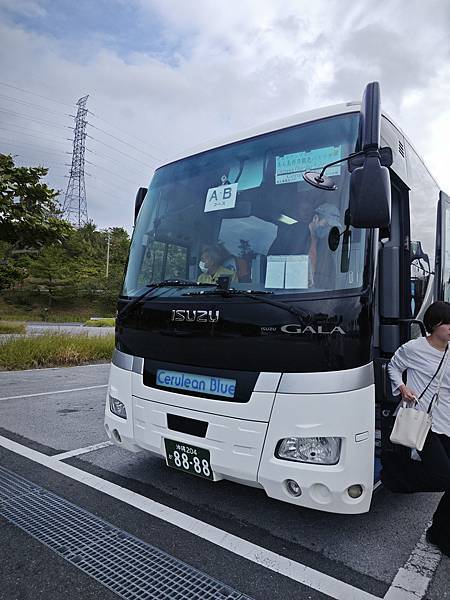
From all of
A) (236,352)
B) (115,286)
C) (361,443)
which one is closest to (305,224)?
(236,352)

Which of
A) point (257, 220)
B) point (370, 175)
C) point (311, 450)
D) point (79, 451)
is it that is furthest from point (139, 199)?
point (311, 450)

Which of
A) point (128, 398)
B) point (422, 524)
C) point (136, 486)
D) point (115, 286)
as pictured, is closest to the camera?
point (422, 524)

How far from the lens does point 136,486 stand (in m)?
3.44

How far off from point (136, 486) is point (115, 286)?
45003 millimetres

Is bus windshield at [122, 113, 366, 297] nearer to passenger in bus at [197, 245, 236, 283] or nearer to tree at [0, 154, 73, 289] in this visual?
passenger in bus at [197, 245, 236, 283]

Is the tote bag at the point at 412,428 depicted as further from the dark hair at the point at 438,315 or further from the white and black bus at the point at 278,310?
the dark hair at the point at 438,315

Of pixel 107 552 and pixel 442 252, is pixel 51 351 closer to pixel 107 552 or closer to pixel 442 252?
pixel 107 552

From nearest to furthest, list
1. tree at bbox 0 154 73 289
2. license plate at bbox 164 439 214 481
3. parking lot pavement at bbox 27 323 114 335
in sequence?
1. license plate at bbox 164 439 214 481
2. tree at bbox 0 154 73 289
3. parking lot pavement at bbox 27 323 114 335

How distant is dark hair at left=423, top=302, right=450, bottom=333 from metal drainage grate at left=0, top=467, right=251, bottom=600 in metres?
1.97

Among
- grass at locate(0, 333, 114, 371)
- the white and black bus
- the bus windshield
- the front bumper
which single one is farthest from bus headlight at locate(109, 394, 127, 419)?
grass at locate(0, 333, 114, 371)

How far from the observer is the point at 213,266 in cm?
294

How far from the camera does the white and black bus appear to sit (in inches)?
95.7

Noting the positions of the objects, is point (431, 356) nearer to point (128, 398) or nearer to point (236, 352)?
point (236, 352)

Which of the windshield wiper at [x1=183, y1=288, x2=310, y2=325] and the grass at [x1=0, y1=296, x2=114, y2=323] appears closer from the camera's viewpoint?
the windshield wiper at [x1=183, y1=288, x2=310, y2=325]
